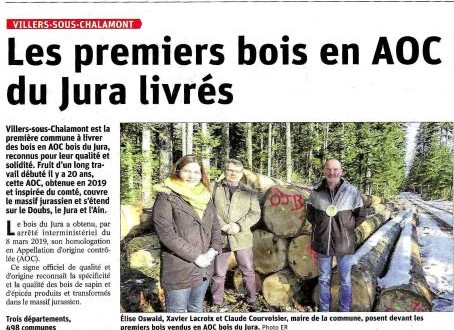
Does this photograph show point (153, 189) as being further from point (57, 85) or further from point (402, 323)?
point (402, 323)

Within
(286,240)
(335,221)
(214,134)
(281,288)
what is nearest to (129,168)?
(214,134)

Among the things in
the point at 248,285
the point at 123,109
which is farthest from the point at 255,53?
the point at 248,285

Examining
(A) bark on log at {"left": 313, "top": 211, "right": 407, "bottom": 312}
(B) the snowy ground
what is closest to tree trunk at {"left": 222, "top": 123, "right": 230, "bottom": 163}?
(A) bark on log at {"left": 313, "top": 211, "right": 407, "bottom": 312}

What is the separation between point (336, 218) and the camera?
5.21 metres

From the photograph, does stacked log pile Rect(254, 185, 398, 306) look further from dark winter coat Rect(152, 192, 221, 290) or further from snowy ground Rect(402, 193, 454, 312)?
dark winter coat Rect(152, 192, 221, 290)

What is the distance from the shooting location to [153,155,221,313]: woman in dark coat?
5129 mm

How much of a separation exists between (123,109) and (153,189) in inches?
29.7

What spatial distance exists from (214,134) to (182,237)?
94 centimetres

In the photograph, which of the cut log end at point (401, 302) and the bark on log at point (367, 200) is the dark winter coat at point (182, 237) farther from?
the cut log end at point (401, 302)

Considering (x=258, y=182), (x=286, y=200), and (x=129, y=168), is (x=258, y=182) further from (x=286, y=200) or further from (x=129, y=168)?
(x=129, y=168)

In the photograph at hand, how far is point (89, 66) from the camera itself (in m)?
5.27

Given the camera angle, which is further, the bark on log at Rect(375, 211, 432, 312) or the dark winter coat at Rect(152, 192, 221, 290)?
the bark on log at Rect(375, 211, 432, 312)

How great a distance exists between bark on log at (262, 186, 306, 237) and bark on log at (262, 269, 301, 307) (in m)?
0.38

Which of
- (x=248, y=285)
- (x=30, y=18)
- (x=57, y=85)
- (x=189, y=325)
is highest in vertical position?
(x=30, y=18)
